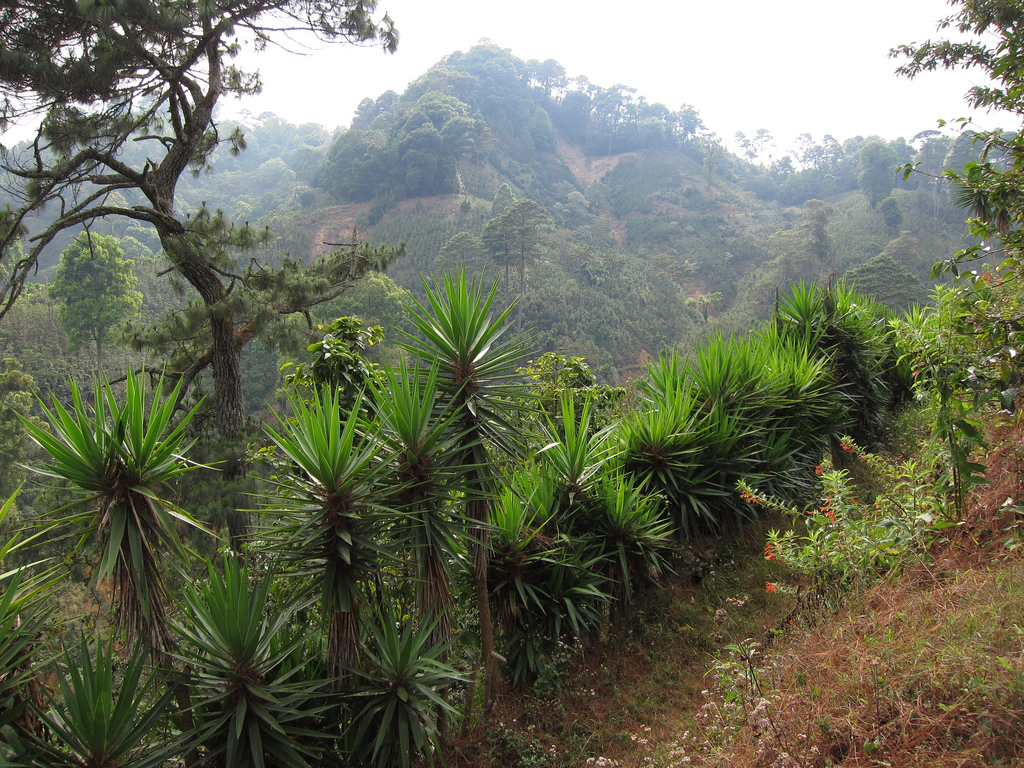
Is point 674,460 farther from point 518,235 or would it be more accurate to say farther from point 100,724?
point 518,235

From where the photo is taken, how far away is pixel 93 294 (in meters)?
27.5

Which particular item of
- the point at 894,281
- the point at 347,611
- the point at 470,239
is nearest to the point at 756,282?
the point at 894,281

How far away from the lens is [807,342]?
6.64 m

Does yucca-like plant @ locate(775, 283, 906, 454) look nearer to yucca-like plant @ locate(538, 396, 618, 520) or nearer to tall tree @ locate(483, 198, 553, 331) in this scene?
yucca-like plant @ locate(538, 396, 618, 520)

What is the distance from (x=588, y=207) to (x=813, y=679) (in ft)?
192

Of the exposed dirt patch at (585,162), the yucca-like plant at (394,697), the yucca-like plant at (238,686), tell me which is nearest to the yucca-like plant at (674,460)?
the yucca-like plant at (394,697)

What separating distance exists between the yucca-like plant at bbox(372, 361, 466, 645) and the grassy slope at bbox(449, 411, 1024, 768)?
113 cm

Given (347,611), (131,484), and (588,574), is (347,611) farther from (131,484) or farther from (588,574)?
(588,574)

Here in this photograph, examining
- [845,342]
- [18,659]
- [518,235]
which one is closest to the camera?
[18,659]

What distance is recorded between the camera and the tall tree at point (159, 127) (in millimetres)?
7094

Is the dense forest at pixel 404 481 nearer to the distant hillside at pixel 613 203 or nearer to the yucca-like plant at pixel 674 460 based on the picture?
the yucca-like plant at pixel 674 460

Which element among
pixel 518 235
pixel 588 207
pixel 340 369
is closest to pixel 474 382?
pixel 340 369

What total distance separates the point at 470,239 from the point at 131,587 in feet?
123

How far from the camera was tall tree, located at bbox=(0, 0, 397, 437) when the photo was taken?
7094mm
